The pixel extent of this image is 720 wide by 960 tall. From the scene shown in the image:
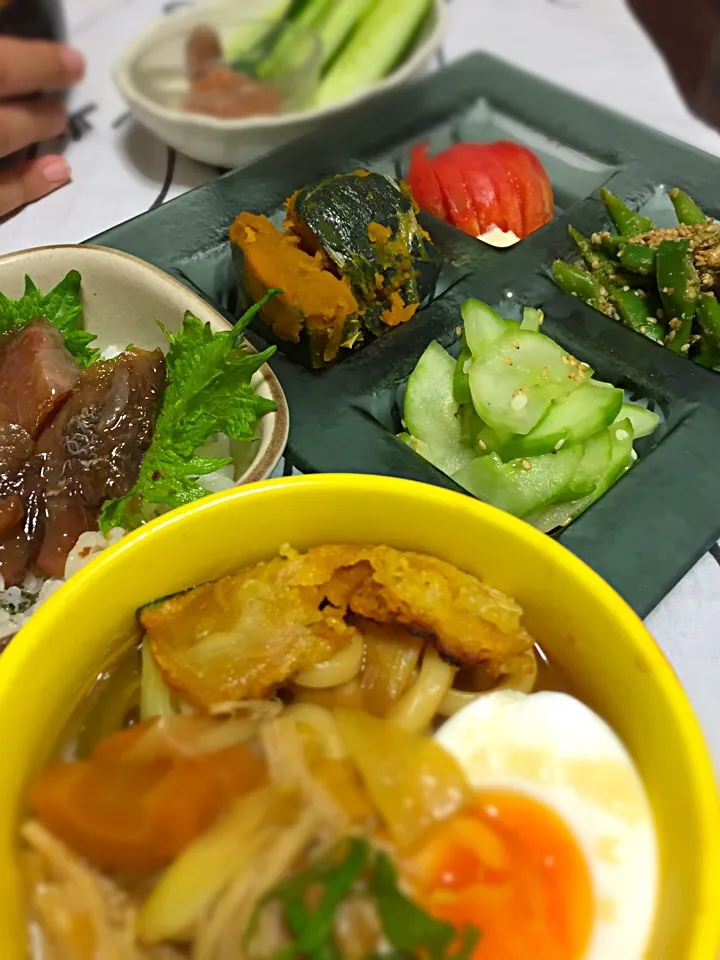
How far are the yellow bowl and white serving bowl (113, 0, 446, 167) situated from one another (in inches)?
45.0

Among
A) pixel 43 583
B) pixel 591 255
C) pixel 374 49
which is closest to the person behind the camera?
pixel 43 583

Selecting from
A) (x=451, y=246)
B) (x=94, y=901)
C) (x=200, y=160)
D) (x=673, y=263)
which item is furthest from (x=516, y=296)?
(x=94, y=901)

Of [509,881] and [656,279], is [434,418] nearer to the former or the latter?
[656,279]

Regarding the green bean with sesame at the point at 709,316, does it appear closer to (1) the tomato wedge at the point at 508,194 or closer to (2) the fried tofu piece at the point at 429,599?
(1) the tomato wedge at the point at 508,194

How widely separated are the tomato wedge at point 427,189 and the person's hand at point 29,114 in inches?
29.3

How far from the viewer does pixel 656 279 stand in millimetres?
1548

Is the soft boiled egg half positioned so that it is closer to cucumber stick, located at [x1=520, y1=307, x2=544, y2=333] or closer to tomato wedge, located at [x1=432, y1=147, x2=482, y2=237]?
cucumber stick, located at [x1=520, y1=307, x2=544, y2=333]

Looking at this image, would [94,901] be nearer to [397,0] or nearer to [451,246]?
[451,246]

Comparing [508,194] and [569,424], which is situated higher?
[508,194]

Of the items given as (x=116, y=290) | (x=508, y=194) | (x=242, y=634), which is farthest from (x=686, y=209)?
(x=242, y=634)

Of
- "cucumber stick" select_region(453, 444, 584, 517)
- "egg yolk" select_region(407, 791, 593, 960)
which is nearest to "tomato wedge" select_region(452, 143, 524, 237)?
"cucumber stick" select_region(453, 444, 584, 517)

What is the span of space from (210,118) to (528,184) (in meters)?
0.66

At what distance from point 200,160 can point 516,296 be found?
Result: 2.60 ft

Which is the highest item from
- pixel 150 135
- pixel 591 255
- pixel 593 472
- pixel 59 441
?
pixel 150 135
